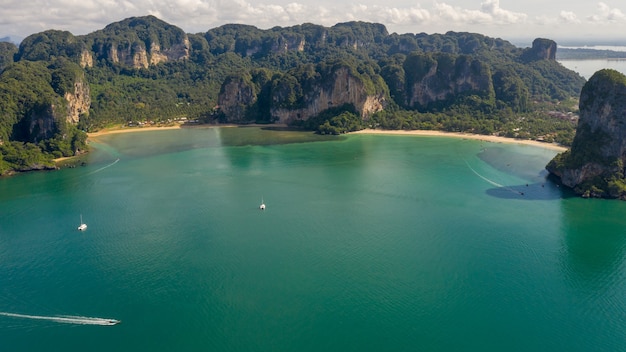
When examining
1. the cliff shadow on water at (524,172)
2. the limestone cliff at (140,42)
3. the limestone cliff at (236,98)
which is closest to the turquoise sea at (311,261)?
the cliff shadow on water at (524,172)

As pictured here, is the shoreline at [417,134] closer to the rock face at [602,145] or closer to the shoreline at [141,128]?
the shoreline at [141,128]

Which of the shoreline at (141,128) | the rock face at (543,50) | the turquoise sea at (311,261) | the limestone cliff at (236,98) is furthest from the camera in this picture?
the rock face at (543,50)

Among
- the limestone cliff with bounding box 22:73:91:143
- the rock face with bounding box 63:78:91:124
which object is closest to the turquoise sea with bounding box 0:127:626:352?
the limestone cliff with bounding box 22:73:91:143

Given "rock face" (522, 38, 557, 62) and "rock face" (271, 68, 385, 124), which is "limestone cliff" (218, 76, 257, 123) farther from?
"rock face" (522, 38, 557, 62)

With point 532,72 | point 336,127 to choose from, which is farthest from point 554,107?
point 336,127

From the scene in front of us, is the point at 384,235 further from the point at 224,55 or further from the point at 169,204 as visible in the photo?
the point at 224,55

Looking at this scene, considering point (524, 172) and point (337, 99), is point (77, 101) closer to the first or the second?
point (337, 99)

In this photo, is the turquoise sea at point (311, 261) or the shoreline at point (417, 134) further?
the shoreline at point (417, 134)
